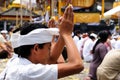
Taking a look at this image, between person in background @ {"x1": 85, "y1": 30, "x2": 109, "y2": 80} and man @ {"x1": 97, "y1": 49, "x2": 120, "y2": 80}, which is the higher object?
man @ {"x1": 97, "y1": 49, "x2": 120, "y2": 80}

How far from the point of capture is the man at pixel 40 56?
8.47 feet

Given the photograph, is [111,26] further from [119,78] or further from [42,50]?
[42,50]

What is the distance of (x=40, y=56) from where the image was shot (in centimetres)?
275

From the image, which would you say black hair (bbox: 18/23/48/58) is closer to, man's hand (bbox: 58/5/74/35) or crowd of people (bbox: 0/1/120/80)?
crowd of people (bbox: 0/1/120/80)

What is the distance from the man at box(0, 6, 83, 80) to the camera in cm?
258

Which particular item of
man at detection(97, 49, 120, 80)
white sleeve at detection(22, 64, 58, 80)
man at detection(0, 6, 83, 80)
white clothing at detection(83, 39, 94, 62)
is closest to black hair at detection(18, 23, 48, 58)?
man at detection(0, 6, 83, 80)

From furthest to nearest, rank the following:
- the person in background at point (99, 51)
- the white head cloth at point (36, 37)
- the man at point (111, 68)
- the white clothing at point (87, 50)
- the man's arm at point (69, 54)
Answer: the white clothing at point (87, 50) → the person in background at point (99, 51) → the man at point (111, 68) → the white head cloth at point (36, 37) → the man's arm at point (69, 54)

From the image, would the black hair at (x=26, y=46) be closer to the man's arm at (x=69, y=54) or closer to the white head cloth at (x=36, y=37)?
the white head cloth at (x=36, y=37)

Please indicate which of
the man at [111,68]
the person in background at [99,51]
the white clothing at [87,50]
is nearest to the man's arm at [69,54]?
the man at [111,68]

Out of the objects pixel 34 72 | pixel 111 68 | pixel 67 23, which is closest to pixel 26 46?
pixel 34 72

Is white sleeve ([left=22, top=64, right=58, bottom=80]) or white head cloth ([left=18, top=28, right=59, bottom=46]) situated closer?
white sleeve ([left=22, top=64, right=58, bottom=80])

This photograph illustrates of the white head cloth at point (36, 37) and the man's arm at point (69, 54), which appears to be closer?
the man's arm at point (69, 54)

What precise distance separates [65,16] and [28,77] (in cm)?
47

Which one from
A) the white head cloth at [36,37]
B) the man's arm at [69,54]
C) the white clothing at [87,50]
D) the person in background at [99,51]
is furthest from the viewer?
the white clothing at [87,50]
